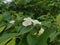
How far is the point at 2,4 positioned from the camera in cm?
315

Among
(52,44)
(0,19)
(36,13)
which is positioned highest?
(0,19)

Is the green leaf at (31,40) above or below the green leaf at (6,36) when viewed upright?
below

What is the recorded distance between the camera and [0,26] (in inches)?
49.1

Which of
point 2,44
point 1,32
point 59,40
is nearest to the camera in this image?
point 2,44

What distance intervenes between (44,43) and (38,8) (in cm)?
214

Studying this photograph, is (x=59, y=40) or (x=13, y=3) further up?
(x=59, y=40)

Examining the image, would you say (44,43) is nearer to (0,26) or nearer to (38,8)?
(0,26)

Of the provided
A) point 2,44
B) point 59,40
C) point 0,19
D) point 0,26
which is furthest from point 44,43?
point 0,19

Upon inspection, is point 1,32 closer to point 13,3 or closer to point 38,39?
point 38,39

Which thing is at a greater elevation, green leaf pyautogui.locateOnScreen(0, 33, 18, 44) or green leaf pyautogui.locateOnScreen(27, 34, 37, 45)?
green leaf pyautogui.locateOnScreen(0, 33, 18, 44)

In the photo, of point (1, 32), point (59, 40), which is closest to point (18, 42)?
point (1, 32)

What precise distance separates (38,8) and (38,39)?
6.88ft

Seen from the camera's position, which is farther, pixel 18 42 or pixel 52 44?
pixel 52 44

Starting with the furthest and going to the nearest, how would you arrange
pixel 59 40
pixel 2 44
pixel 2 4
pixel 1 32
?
pixel 2 4, pixel 59 40, pixel 1 32, pixel 2 44
